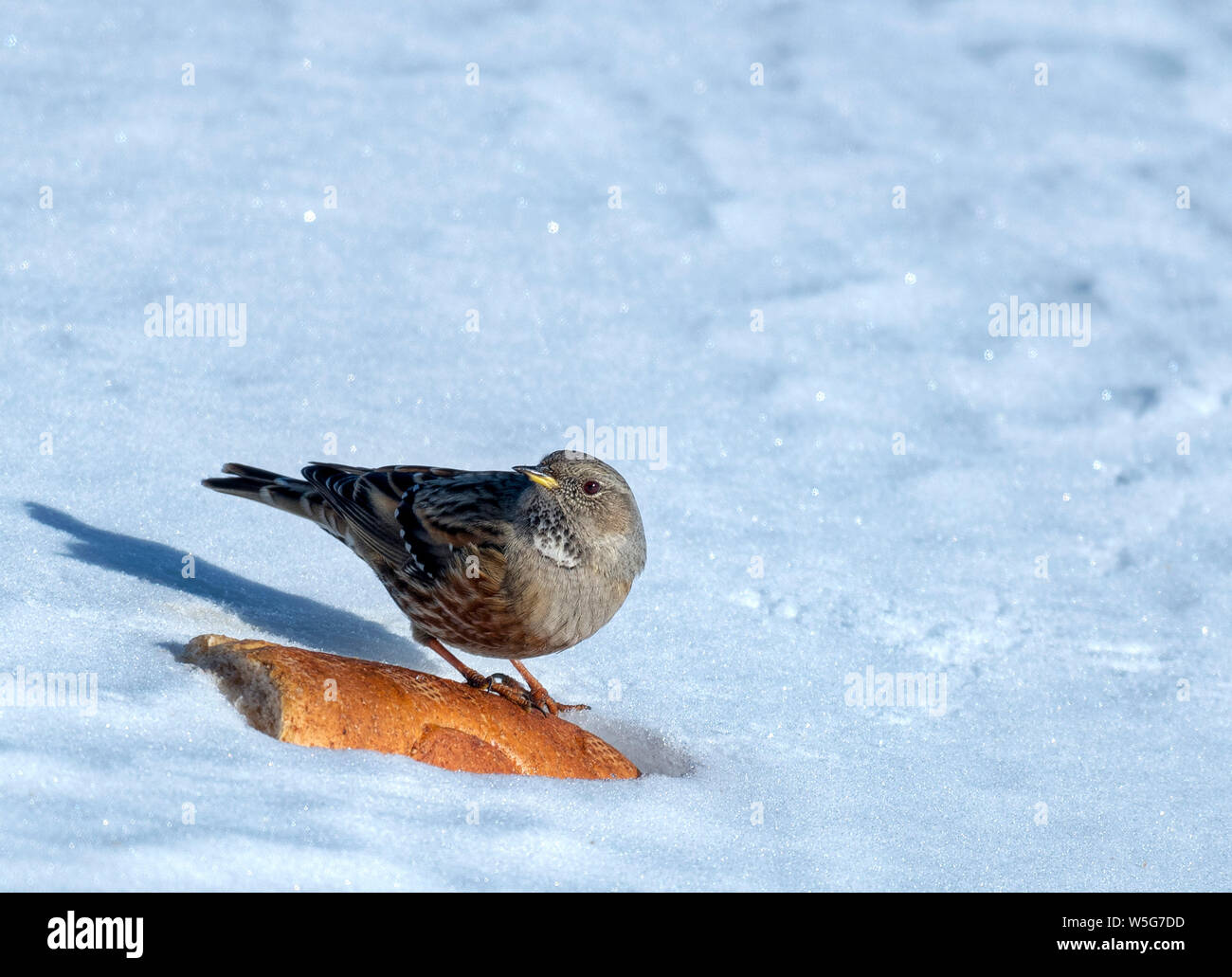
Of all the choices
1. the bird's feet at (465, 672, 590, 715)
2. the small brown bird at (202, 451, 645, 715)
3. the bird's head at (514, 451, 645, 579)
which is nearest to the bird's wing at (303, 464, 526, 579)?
the small brown bird at (202, 451, 645, 715)

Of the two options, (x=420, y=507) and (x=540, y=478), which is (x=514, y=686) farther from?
(x=540, y=478)

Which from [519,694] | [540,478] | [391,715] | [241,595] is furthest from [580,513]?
[241,595]

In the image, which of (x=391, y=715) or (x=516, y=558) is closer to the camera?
(x=391, y=715)

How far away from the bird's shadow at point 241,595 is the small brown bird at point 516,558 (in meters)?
0.27

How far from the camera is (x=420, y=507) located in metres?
5.82

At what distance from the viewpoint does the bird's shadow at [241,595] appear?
18.7 feet

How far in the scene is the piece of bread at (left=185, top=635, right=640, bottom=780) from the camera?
4477mm

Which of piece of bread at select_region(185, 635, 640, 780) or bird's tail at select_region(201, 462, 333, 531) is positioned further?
bird's tail at select_region(201, 462, 333, 531)

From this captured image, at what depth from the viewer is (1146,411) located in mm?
8797

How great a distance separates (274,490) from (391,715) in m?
1.88

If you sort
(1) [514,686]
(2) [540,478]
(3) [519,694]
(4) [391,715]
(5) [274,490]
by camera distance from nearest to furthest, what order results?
(4) [391,715] → (2) [540,478] → (3) [519,694] → (1) [514,686] → (5) [274,490]

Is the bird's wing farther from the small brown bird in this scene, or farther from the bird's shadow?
the bird's shadow

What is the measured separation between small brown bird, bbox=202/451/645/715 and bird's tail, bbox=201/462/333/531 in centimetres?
40
